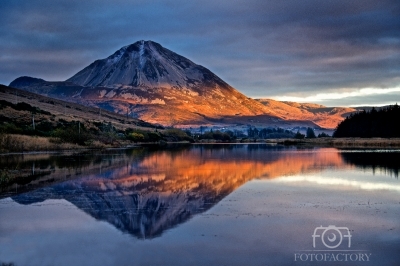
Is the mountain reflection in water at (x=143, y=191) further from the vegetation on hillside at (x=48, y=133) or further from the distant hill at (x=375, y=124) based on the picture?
the distant hill at (x=375, y=124)

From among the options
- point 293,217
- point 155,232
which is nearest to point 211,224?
point 155,232

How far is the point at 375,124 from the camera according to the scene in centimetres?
9344

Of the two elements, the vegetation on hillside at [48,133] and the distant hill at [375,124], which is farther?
the distant hill at [375,124]

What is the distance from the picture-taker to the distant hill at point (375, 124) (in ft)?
293

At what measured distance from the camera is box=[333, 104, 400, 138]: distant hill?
293ft

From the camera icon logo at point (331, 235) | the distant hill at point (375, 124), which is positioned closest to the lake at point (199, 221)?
the camera icon logo at point (331, 235)

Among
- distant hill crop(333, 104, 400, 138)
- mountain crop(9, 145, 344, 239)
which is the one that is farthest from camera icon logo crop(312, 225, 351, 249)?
distant hill crop(333, 104, 400, 138)

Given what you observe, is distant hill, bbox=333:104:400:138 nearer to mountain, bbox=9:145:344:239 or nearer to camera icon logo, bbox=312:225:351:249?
mountain, bbox=9:145:344:239

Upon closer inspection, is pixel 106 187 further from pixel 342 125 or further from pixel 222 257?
pixel 342 125

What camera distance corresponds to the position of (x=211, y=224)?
1499cm

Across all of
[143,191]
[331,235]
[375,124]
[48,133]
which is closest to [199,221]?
[331,235]

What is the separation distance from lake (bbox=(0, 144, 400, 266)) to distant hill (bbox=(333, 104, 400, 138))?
66.7m

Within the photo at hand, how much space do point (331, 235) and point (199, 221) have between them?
4.29m

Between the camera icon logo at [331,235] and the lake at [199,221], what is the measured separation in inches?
1.1
